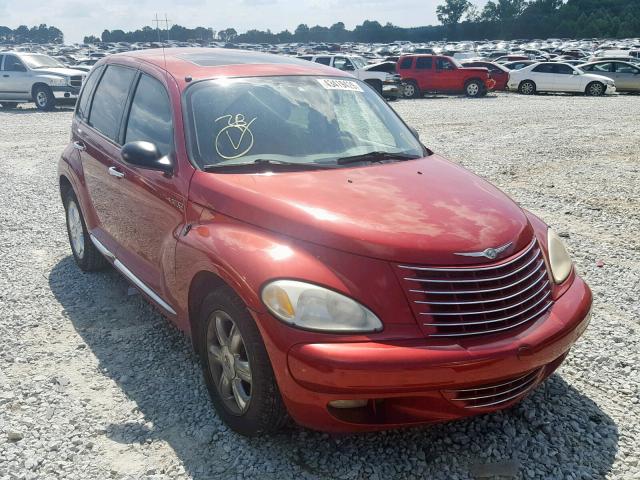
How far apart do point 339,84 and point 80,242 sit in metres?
2.80

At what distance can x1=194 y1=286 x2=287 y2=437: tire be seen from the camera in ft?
9.45

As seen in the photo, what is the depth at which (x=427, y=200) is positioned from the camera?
10.7 ft

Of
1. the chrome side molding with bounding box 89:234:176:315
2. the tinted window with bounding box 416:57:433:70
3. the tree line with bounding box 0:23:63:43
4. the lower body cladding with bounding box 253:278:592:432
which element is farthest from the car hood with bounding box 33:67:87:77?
the tree line with bounding box 0:23:63:43

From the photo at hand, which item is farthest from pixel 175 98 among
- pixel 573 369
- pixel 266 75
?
pixel 573 369

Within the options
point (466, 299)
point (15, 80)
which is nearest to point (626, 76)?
point (15, 80)

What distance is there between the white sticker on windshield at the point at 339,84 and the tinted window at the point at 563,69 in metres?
23.4

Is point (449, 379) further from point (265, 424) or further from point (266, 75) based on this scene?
point (266, 75)

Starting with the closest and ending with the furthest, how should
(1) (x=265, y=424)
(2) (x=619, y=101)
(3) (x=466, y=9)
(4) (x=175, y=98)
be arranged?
1. (1) (x=265, y=424)
2. (4) (x=175, y=98)
3. (2) (x=619, y=101)
4. (3) (x=466, y=9)

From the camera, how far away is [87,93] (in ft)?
17.9

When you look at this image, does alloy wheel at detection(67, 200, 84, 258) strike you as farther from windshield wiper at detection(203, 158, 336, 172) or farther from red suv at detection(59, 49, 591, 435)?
windshield wiper at detection(203, 158, 336, 172)

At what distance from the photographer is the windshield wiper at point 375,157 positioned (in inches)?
148

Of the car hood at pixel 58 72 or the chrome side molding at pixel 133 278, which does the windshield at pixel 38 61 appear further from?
the chrome side molding at pixel 133 278

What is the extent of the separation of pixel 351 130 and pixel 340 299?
5.48 feet

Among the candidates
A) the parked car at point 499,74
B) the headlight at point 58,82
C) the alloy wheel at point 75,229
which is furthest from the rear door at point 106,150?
the parked car at point 499,74
